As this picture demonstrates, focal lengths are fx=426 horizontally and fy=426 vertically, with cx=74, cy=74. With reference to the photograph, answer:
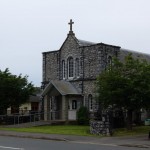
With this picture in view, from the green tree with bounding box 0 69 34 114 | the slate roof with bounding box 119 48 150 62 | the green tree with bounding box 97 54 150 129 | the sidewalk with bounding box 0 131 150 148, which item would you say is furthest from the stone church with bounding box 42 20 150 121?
the sidewalk with bounding box 0 131 150 148

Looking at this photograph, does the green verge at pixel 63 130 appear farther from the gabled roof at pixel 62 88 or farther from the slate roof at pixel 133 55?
the slate roof at pixel 133 55

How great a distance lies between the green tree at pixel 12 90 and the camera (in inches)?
1548

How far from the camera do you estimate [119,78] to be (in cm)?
2986

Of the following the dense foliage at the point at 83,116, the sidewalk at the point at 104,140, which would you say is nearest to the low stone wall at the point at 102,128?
the sidewalk at the point at 104,140

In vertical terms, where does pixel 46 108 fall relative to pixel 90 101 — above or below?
below

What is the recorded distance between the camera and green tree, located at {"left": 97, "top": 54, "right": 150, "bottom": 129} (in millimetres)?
29375

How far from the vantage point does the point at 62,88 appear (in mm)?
40312

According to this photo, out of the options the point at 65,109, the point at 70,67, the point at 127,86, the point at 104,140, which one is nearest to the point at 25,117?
the point at 65,109

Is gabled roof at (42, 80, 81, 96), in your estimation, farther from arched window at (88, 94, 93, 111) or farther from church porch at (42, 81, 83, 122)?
arched window at (88, 94, 93, 111)

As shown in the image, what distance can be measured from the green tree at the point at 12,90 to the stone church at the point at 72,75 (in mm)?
2029

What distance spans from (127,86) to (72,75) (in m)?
13.6

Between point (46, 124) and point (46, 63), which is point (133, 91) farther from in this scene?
point (46, 63)

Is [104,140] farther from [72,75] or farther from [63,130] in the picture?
[72,75]

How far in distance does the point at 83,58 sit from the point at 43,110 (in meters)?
7.05
